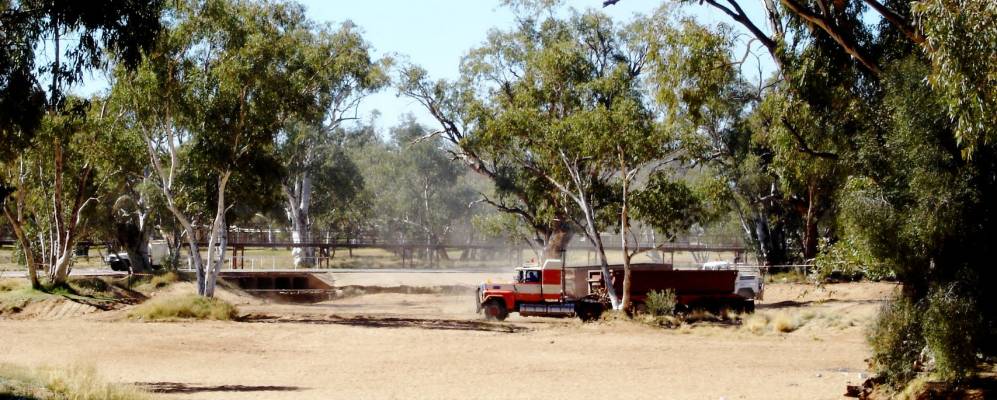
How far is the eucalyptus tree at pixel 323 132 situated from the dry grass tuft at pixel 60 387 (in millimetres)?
23345

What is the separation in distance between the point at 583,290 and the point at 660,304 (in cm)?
317

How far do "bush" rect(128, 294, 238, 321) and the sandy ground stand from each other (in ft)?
4.00

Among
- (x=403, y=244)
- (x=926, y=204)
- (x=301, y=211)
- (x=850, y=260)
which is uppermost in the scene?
(x=301, y=211)

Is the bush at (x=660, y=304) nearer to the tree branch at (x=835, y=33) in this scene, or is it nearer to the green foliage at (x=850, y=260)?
the green foliage at (x=850, y=260)

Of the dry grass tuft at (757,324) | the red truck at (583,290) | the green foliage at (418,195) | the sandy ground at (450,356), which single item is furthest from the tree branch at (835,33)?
the green foliage at (418,195)

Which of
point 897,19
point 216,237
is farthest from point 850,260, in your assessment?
point 216,237

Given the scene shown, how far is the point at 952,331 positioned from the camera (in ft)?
51.0

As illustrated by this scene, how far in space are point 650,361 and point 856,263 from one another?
8614 mm

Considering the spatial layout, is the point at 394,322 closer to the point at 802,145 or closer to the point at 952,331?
the point at 802,145

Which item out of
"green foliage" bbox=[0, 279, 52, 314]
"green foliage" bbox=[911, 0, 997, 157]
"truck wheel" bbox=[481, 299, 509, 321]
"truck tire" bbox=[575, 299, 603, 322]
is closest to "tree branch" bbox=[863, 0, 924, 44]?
"green foliage" bbox=[911, 0, 997, 157]

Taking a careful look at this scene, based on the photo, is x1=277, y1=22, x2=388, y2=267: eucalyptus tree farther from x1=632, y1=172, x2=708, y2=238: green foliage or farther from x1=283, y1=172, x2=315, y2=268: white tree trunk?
x1=632, y1=172, x2=708, y2=238: green foliage

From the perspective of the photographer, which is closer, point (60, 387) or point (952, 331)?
point (60, 387)

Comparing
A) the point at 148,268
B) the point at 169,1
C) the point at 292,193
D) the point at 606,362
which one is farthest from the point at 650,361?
the point at 292,193

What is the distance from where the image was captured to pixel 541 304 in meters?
36.0
